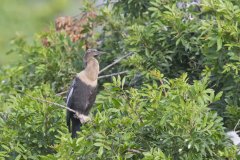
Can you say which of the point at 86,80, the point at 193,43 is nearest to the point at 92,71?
the point at 86,80

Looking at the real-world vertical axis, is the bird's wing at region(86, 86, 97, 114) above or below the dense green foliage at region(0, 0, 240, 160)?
below

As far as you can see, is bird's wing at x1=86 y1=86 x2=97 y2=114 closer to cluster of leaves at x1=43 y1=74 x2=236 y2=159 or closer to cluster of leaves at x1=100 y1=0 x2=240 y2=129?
cluster of leaves at x1=100 y1=0 x2=240 y2=129

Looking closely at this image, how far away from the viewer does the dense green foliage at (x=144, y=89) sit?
5.40 meters

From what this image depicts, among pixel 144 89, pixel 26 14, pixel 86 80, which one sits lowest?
pixel 26 14

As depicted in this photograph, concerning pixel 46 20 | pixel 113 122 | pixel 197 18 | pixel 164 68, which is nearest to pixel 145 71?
pixel 164 68

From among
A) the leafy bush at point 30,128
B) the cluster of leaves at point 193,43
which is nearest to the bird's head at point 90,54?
the cluster of leaves at point 193,43

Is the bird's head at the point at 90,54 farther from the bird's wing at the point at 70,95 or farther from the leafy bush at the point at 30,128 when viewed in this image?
the leafy bush at the point at 30,128

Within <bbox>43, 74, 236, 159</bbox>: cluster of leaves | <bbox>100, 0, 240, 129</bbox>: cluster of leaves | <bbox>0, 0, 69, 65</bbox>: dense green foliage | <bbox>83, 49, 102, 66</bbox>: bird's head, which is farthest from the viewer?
<bbox>0, 0, 69, 65</bbox>: dense green foliage

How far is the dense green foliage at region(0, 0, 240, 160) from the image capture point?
17.7 feet

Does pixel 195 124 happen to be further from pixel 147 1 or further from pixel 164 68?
pixel 147 1

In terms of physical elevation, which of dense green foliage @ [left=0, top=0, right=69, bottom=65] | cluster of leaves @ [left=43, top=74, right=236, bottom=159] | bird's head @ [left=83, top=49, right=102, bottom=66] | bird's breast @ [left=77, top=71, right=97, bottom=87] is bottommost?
dense green foliage @ [left=0, top=0, right=69, bottom=65]

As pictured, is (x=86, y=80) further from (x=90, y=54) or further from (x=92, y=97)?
(x=90, y=54)

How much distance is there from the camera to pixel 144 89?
568 cm

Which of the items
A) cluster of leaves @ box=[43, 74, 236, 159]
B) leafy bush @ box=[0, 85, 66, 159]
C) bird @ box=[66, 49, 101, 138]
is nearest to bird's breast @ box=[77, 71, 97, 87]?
bird @ box=[66, 49, 101, 138]
